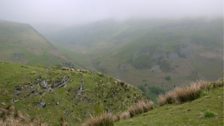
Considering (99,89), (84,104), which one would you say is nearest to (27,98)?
(84,104)

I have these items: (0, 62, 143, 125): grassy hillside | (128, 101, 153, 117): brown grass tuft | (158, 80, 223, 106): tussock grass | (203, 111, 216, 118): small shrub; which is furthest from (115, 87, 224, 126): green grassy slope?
(0, 62, 143, 125): grassy hillside

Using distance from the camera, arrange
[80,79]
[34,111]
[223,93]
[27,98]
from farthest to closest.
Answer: [80,79] < [27,98] < [34,111] < [223,93]

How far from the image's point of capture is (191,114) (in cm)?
1099

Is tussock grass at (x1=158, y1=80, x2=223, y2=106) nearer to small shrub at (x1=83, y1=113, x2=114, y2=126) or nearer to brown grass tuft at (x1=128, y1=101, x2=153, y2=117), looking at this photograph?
brown grass tuft at (x1=128, y1=101, x2=153, y2=117)

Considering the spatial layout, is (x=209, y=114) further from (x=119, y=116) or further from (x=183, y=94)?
(x=119, y=116)

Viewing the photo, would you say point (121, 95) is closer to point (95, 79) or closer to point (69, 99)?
point (95, 79)

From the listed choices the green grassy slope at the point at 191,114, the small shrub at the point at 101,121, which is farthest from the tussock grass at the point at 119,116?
the green grassy slope at the point at 191,114

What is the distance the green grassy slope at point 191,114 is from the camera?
9984 mm

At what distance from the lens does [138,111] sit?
1383 cm

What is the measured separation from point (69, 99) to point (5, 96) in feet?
26.5

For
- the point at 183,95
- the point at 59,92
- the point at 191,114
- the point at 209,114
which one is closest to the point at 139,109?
the point at 183,95

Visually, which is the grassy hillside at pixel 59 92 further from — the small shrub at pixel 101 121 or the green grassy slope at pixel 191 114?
the small shrub at pixel 101 121

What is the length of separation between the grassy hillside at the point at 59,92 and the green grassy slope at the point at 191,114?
3161 cm

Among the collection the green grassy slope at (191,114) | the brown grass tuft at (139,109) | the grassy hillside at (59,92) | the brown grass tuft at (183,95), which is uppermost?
the brown grass tuft at (183,95)
